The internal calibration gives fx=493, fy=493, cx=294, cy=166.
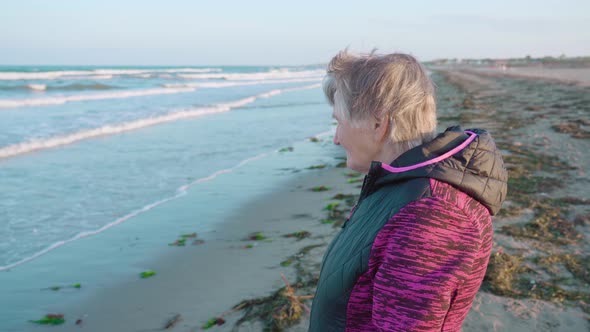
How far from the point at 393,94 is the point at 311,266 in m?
3.41

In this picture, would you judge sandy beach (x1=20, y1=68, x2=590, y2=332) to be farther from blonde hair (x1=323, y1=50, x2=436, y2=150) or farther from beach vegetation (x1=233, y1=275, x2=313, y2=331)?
blonde hair (x1=323, y1=50, x2=436, y2=150)

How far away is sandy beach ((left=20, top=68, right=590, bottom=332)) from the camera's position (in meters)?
3.68

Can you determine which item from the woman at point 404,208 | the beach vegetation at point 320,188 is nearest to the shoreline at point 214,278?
the beach vegetation at point 320,188

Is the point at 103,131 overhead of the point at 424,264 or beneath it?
beneath

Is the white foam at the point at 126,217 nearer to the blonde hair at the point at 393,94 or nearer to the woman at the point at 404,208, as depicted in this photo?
the woman at the point at 404,208

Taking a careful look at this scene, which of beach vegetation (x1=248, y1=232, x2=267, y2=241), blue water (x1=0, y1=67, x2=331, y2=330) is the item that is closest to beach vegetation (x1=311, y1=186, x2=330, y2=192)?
blue water (x1=0, y1=67, x2=331, y2=330)

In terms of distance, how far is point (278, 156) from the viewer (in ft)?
37.0

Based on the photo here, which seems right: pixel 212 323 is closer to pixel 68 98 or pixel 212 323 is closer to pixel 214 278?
pixel 214 278

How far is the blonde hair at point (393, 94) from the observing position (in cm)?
144

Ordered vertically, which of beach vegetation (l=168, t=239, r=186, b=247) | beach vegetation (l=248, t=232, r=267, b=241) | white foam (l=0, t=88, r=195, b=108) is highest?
white foam (l=0, t=88, r=195, b=108)

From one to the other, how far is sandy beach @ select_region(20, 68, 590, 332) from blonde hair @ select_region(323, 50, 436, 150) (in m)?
2.37

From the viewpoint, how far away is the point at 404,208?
1283mm

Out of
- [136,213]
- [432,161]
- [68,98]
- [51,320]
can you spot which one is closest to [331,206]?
[136,213]

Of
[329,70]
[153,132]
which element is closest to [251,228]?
[329,70]
